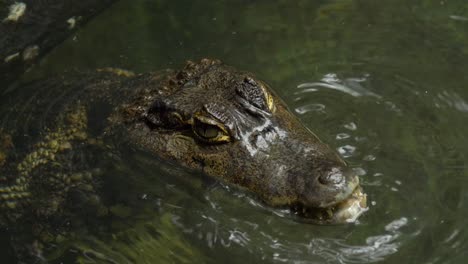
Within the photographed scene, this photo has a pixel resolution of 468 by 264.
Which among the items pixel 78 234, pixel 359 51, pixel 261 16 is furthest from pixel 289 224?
pixel 261 16

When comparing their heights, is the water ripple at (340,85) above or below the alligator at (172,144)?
below

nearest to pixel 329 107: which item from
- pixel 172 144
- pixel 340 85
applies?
pixel 340 85

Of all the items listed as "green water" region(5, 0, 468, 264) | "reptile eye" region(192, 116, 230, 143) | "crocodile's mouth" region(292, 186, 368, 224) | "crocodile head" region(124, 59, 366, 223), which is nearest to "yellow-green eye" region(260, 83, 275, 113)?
"crocodile head" region(124, 59, 366, 223)

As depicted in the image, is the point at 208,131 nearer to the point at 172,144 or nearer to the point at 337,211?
the point at 172,144

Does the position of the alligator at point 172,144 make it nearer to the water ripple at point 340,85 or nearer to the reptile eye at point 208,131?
the reptile eye at point 208,131

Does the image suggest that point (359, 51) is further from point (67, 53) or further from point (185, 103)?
point (67, 53)

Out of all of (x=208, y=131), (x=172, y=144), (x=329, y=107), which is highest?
(x=208, y=131)

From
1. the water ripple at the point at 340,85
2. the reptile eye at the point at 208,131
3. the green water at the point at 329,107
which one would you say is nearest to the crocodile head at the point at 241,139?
the reptile eye at the point at 208,131

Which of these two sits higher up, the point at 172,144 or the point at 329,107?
the point at 172,144
